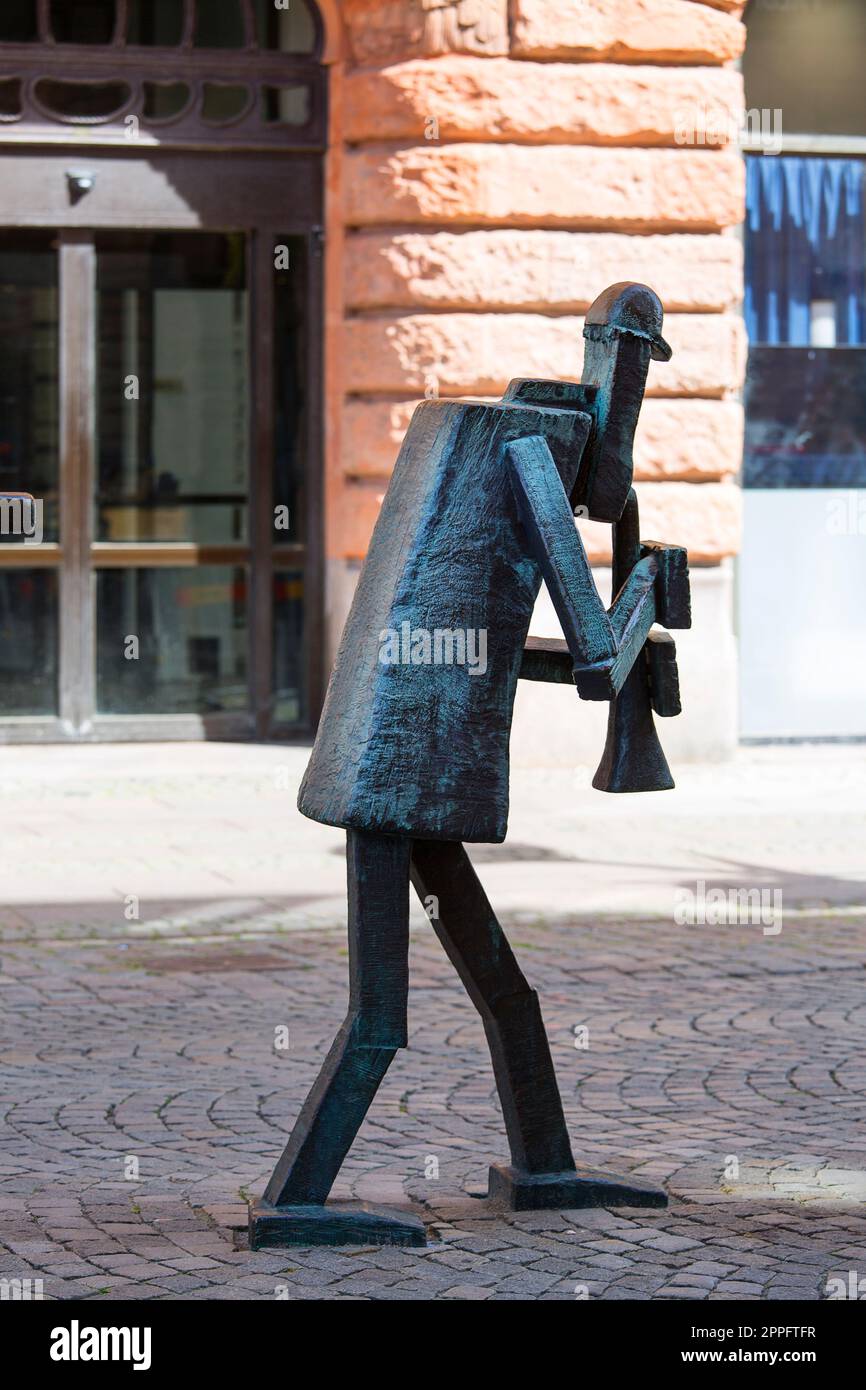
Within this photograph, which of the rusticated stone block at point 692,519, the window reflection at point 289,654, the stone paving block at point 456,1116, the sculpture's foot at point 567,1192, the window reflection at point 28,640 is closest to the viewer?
the stone paving block at point 456,1116

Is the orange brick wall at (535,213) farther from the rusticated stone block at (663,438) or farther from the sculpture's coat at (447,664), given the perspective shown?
the sculpture's coat at (447,664)

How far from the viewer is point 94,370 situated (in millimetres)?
13680

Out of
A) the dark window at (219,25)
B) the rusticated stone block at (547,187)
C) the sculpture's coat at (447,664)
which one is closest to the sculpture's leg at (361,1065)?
the sculpture's coat at (447,664)

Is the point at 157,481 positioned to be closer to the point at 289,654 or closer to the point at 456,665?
the point at 289,654

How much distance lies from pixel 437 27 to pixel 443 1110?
8.55 meters

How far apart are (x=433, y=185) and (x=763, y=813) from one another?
4.18m

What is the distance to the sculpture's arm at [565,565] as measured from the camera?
448cm

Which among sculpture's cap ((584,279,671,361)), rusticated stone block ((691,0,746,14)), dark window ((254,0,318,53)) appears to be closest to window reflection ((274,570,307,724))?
dark window ((254,0,318,53))

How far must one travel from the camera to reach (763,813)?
11.7 m

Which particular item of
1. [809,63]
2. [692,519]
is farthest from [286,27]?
[692,519]

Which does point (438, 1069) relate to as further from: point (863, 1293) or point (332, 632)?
point (332, 632)

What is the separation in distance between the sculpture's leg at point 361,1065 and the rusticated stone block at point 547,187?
28.7ft
